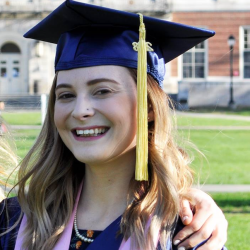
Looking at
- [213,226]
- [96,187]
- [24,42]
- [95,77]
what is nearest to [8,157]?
[96,187]

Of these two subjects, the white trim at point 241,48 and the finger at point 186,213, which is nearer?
the finger at point 186,213

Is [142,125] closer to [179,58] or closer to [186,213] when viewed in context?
[186,213]

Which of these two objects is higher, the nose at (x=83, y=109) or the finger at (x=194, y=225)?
the nose at (x=83, y=109)

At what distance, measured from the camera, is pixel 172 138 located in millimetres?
2197

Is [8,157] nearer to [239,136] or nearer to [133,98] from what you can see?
[133,98]

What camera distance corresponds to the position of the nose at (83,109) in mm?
1990

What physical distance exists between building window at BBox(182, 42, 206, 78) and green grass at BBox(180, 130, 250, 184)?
14.1m

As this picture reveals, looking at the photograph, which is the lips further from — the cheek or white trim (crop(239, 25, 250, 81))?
white trim (crop(239, 25, 250, 81))

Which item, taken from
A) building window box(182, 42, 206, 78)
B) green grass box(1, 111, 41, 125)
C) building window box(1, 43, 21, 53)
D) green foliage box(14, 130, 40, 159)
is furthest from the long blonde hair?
building window box(1, 43, 21, 53)

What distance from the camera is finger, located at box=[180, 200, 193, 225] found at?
1.95 metres

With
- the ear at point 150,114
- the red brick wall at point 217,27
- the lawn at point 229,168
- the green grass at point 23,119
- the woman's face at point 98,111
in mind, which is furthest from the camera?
the red brick wall at point 217,27

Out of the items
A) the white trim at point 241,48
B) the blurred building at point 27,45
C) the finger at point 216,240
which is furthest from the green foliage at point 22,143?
the white trim at point 241,48

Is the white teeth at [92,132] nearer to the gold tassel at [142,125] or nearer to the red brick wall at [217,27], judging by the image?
the gold tassel at [142,125]

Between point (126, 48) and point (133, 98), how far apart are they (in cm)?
20
